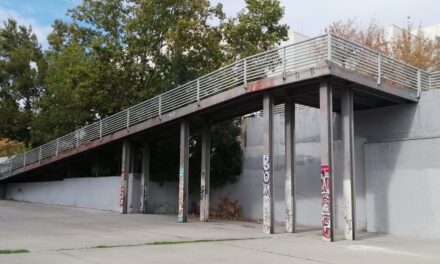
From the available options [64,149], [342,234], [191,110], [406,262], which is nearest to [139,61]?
[64,149]

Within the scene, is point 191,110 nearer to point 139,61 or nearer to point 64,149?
point 139,61

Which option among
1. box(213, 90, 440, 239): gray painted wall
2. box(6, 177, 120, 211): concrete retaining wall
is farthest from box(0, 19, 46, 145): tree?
box(213, 90, 440, 239): gray painted wall

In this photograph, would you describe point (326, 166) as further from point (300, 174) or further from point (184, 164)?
point (184, 164)

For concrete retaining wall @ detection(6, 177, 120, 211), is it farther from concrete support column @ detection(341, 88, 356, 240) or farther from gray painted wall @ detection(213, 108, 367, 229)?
concrete support column @ detection(341, 88, 356, 240)

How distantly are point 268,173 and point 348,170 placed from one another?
2623mm

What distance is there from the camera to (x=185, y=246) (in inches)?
476

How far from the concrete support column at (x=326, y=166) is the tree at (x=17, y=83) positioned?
29.1 m

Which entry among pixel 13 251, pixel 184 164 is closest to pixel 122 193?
pixel 184 164

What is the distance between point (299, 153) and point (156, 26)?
10744 mm

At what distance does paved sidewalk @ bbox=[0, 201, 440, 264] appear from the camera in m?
10.1

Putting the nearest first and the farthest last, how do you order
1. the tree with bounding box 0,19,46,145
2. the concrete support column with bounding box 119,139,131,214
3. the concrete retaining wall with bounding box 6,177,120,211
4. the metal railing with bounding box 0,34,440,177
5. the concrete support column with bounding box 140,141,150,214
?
the metal railing with bounding box 0,34,440,177 → the concrete support column with bounding box 119,139,131,214 → the concrete support column with bounding box 140,141,150,214 → the concrete retaining wall with bounding box 6,177,120,211 → the tree with bounding box 0,19,46,145

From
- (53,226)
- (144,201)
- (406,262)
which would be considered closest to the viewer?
(406,262)

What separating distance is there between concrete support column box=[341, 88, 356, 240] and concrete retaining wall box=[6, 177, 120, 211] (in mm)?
13593

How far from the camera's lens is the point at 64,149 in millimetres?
27828
